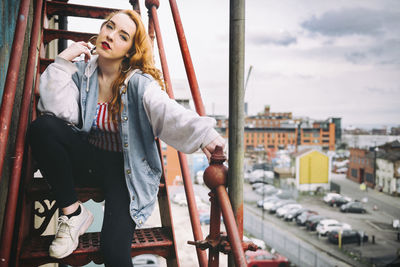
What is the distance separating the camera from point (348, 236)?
1045 inches

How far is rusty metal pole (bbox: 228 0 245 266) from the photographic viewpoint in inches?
42.7

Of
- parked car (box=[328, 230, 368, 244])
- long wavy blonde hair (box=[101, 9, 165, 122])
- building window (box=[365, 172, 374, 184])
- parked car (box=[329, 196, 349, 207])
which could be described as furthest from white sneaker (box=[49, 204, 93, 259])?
building window (box=[365, 172, 374, 184])

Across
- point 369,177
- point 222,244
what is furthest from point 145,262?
point 369,177

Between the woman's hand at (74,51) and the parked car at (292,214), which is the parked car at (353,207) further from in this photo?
the woman's hand at (74,51)

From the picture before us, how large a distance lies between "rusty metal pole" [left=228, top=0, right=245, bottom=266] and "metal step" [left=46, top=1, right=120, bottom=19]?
59.5 inches

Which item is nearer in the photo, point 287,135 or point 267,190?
point 267,190

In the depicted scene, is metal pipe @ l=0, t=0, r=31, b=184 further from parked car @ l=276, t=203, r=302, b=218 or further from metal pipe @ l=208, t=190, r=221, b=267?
parked car @ l=276, t=203, r=302, b=218

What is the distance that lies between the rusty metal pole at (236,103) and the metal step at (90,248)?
514mm

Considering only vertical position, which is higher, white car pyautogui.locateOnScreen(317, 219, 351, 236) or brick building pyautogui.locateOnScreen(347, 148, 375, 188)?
brick building pyautogui.locateOnScreen(347, 148, 375, 188)

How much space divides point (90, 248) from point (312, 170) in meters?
41.1

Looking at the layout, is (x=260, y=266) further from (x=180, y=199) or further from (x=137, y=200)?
(x=137, y=200)

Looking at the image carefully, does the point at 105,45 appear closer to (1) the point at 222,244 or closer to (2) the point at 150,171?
(2) the point at 150,171

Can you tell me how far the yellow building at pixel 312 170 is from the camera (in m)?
39.6

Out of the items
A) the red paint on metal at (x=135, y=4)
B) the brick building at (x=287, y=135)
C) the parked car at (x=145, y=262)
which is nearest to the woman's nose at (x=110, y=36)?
the red paint on metal at (x=135, y=4)
